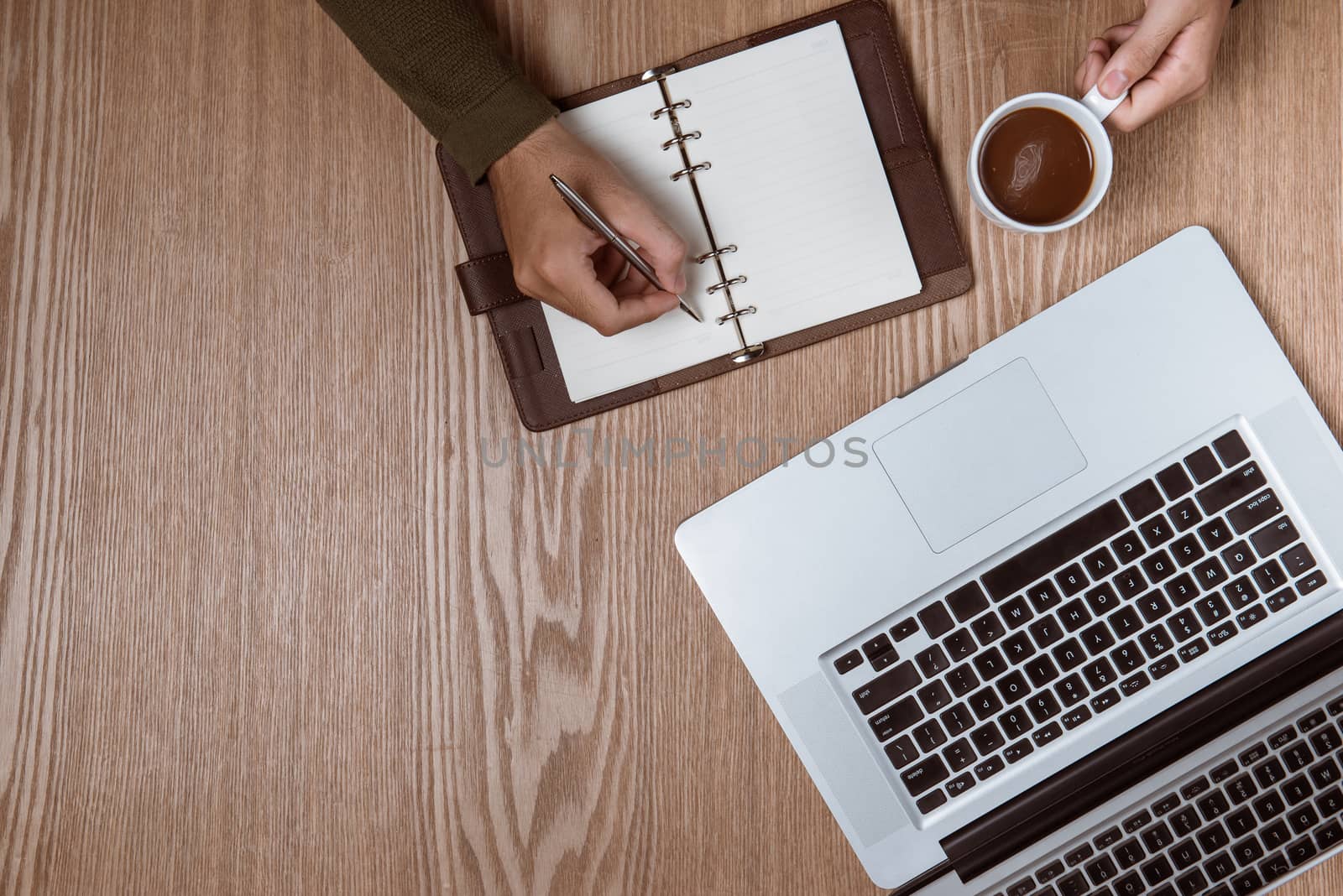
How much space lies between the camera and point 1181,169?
0.76 metres

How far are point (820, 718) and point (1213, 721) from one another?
32cm

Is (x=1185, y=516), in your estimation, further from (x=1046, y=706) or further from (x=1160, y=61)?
(x=1160, y=61)

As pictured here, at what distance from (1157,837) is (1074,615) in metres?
0.19

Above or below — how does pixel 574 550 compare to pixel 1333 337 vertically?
above

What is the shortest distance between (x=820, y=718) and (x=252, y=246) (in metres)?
0.65

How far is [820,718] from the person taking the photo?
74 cm

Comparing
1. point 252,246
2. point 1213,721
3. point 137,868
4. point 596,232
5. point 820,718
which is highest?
point 252,246

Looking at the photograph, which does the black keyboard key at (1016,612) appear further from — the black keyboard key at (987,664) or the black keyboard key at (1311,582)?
the black keyboard key at (1311,582)

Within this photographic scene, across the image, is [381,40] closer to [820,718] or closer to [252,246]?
[252,246]

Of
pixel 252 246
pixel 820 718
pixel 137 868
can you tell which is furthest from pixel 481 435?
pixel 137 868

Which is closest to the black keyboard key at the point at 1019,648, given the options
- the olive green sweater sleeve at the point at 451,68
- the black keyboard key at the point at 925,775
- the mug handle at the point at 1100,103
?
the black keyboard key at the point at 925,775

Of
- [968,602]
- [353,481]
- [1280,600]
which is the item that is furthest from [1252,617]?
[353,481]

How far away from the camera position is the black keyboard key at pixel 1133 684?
72 cm

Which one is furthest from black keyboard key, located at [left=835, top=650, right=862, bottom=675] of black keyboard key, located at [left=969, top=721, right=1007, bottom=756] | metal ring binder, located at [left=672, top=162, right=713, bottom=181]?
metal ring binder, located at [left=672, top=162, right=713, bottom=181]
